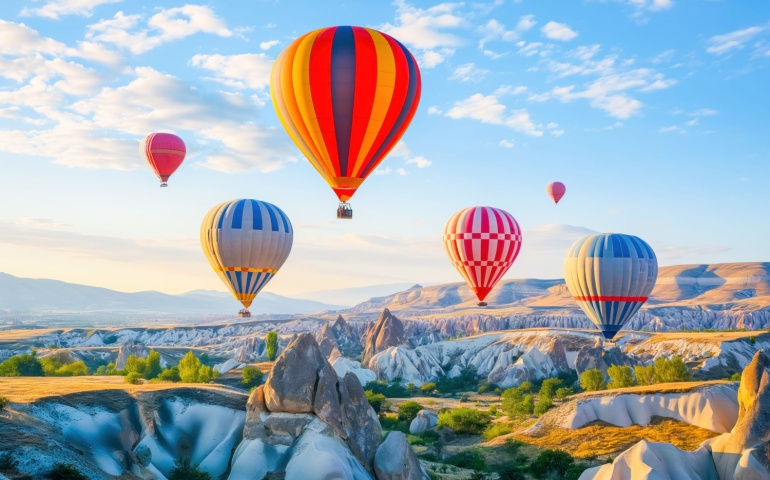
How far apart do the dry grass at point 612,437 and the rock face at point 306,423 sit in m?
14.2

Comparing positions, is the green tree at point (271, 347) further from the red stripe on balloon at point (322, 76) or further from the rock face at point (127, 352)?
the red stripe on balloon at point (322, 76)

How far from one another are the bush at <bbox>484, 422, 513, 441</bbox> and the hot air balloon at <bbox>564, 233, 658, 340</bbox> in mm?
15207

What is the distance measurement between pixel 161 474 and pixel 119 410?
437 centimetres

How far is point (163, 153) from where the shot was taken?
202 feet

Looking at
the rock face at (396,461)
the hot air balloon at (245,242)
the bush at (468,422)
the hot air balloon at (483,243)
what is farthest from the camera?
the hot air balloon at (483,243)

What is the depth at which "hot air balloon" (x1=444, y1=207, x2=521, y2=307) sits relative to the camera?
178 feet

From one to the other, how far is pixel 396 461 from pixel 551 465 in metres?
10.3

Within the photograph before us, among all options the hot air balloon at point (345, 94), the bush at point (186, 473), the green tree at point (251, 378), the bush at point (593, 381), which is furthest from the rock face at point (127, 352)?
the bush at point (186, 473)

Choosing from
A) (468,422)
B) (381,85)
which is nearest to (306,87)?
(381,85)

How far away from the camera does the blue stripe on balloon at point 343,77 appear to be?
36.2 meters

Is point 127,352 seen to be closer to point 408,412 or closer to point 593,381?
point 408,412

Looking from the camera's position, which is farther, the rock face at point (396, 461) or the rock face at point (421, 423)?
the rock face at point (421, 423)

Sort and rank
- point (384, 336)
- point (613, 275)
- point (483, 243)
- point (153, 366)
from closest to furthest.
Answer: point (483, 243) → point (613, 275) → point (153, 366) → point (384, 336)

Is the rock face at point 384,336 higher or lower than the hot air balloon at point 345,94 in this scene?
lower
